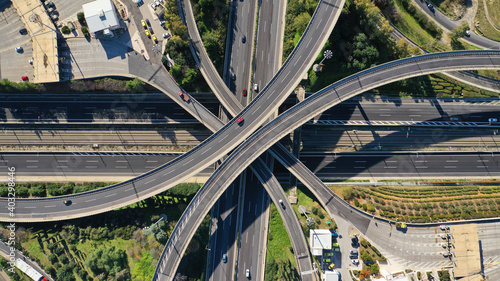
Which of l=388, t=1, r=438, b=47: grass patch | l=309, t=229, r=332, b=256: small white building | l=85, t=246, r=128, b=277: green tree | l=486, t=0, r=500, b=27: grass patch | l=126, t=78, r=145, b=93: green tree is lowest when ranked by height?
l=85, t=246, r=128, b=277: green tree

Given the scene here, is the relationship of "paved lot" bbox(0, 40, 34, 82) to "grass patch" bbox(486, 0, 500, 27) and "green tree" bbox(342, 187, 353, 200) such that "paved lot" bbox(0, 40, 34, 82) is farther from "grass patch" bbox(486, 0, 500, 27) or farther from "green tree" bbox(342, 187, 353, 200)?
"grass patch" bbox(486, 0, 500, 27)

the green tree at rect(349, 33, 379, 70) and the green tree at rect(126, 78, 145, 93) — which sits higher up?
the green tree at rect(349, 33, 379, 70)

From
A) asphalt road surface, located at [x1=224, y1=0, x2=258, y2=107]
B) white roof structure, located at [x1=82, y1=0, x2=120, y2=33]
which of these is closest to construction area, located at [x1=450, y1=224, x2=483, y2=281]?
asphalt road surface, located at [x1=224, y1=0, x2=258, y2=107]

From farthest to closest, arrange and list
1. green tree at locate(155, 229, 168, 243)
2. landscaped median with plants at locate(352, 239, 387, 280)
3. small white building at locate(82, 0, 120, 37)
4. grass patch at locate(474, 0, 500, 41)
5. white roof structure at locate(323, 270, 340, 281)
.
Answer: grass patch at locate(474, 0, 500, 41)
green tree at locate(155, 229, 168, 243)
landscaped median with plants at locate(352, 239, 387, 280)
small white building at locate(82, 0, 120, 37)
white roof structure at locate(323, 270, 340, 281)

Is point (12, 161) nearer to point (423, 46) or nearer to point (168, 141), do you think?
point (168, 141)

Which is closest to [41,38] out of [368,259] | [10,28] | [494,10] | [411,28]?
[10,28]

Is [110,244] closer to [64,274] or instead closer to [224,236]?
[64,274]
